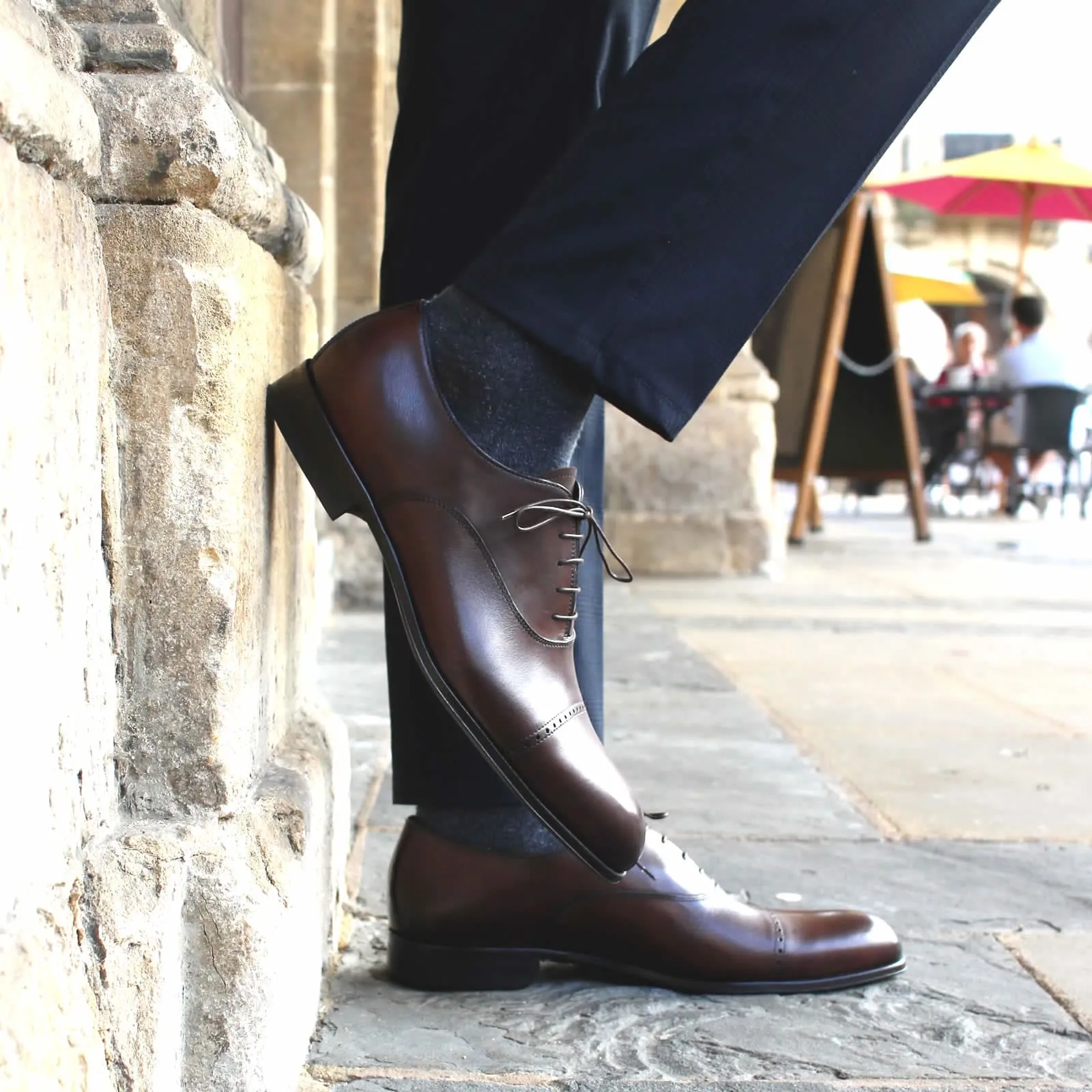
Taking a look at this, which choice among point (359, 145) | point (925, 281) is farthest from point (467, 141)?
point (925, 281)

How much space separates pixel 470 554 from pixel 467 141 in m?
0.40

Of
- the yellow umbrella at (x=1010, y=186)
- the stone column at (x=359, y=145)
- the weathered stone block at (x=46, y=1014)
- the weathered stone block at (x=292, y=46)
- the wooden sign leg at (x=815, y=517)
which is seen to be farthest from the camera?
the yellow umbrella at (x=1010, y=186)

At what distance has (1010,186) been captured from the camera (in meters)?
12.0

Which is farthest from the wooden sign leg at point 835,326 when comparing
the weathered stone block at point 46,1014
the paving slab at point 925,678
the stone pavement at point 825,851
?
the weathered stone block at point 46,1014

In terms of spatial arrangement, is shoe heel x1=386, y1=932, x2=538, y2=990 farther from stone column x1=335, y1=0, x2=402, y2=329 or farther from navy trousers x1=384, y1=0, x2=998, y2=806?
stone column x1=335, y1=0, x2=402, y2=329

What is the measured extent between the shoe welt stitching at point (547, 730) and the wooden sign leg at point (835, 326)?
17.5ft

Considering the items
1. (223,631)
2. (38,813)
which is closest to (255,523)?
(223,631)

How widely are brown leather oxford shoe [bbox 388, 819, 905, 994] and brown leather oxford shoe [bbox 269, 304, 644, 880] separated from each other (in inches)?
6.6

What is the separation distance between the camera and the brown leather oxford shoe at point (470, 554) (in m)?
1.02

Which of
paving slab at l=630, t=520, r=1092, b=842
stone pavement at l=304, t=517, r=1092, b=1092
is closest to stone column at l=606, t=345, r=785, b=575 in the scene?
paving slab at l=630, t=520, r=1092, b=842

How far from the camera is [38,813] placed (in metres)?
A: 0.77

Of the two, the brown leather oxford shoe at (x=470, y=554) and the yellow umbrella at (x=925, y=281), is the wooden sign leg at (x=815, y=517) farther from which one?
the brown leather oxford shoe at (x=470, y=554)

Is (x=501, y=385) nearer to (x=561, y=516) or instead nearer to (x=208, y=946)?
(x=561, y=516)

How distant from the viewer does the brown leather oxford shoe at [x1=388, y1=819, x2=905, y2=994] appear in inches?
47.4
